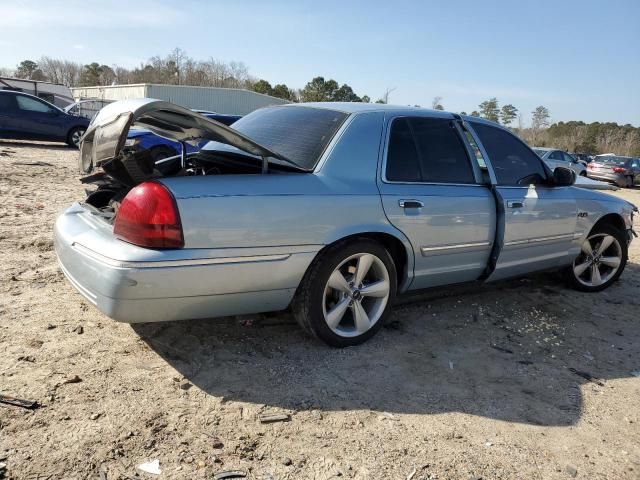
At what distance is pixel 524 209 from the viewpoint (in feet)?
12.9

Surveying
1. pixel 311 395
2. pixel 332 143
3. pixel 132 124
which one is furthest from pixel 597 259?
pixel 132 124

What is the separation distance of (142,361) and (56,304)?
3.42 ft

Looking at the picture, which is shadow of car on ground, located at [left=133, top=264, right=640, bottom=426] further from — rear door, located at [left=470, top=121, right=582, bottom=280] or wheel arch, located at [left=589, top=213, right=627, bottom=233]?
wheel arch, located at [left=589, top=213, right=627, bottom=233]

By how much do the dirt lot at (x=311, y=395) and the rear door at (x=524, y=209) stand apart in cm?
53

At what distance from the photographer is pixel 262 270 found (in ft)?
8.93

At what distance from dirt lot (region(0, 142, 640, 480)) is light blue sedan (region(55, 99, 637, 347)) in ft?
1.18

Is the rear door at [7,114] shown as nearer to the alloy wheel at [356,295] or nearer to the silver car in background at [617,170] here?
the alloy wheel at [356,295]

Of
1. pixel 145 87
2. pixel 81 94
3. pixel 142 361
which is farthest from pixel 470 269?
pixel 81 94

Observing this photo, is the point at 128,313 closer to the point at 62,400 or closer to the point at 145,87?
the point at 62,400

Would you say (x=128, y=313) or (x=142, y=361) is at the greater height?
(x=128, y=313)

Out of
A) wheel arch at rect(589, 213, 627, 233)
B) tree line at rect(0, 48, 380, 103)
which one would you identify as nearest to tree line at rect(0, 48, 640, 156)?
tree line at rect(0, 48, 380, 103)

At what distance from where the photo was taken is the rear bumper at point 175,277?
8.02 ft

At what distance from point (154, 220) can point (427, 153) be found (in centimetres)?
196

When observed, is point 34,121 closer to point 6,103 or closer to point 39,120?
point 39,120
